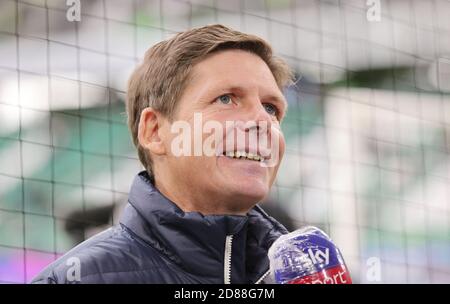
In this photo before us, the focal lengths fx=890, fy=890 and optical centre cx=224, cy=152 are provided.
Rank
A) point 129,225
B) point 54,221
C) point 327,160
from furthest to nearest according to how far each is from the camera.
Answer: point 327,160 → point 54,221 → point 129,225

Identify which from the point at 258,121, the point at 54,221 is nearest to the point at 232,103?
the point at 258,121

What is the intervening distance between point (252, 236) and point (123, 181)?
46 centimetres

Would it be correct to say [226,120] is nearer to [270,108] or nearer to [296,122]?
[270,108]

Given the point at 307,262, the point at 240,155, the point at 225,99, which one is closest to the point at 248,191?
the point at 240,155

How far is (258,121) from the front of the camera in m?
1.53

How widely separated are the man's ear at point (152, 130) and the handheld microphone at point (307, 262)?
36 cm

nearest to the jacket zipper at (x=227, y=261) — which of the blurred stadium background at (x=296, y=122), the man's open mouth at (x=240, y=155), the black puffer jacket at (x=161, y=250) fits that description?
the black puffer jacket at (x=161, y=250)

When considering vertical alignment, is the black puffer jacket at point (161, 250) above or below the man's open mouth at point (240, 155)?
below

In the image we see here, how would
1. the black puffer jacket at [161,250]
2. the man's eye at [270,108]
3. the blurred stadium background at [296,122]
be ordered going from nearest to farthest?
the black puffer jacket at [161,250], the man's eye at [270,108], the blurred stadium background at [296,122]

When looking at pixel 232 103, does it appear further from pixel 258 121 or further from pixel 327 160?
pixel 327 160

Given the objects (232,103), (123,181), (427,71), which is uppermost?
(427,71)

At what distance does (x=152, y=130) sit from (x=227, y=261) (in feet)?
0.89

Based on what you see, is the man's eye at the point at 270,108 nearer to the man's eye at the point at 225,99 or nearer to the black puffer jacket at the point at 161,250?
the man's eye at the point at 225,99

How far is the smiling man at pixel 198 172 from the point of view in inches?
58.0
